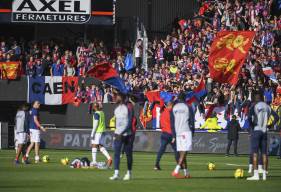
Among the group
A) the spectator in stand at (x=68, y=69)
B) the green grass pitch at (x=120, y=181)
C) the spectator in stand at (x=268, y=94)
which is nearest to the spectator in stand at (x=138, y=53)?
the spectator in stand at (x=68, y=69)

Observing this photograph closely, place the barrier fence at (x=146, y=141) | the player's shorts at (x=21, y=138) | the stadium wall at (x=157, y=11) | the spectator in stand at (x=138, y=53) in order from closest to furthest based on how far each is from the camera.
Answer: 1. the player's shorts at (x=21, y=138)
2. the barrier fence at (x=146, y=141)
3. the spectator in stand at (x=138, y=53)
4. the stadium wall at (x=157, y=11)

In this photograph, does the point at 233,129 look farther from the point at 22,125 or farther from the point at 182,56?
the point at 22,125

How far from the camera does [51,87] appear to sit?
46.8 metres

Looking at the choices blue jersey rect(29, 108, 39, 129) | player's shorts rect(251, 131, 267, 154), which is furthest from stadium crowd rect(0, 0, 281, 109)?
player's shorts rect(251, 131, 267, 154)

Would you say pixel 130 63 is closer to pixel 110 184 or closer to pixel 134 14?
pixel 134 14

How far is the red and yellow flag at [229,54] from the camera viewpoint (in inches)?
1517

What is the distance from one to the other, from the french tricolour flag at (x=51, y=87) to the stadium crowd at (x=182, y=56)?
342mm

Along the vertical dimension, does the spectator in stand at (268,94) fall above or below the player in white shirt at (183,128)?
above

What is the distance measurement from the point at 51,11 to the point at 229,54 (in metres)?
12.5

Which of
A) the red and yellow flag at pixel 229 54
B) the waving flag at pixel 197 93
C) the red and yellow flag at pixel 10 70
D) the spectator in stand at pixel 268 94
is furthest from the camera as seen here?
the red and yellow flag at pixel 10 70

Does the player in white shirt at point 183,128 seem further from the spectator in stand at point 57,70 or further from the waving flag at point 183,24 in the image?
the waving flag at point 183,24

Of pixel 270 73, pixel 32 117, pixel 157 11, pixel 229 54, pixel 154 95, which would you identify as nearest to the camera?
pixel 32 117

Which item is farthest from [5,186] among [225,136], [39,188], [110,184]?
[225,136]

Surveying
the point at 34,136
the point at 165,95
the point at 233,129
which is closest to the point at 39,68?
the point at 165,95
